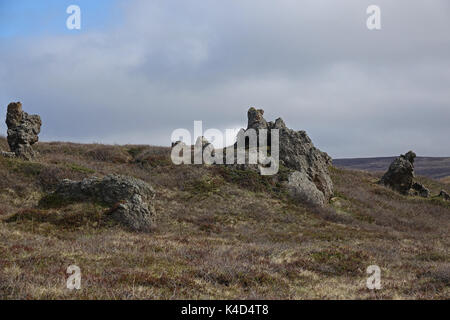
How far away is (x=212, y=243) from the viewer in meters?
18.5

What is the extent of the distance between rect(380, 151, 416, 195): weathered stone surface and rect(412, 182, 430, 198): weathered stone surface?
1.50 m

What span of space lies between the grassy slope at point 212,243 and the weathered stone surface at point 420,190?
8.90 meters

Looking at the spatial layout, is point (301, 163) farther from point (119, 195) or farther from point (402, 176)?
point (119, 195)

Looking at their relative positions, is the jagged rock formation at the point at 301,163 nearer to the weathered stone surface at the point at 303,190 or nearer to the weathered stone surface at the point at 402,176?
Answer: the weathered stone surface at the point at 303,190

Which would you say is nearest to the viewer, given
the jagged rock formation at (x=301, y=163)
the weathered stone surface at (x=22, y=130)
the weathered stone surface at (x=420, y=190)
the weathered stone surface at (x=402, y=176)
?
the weathered stone surface at (x=22, y=130)

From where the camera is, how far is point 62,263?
11234 millimetres

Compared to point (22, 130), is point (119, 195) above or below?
below

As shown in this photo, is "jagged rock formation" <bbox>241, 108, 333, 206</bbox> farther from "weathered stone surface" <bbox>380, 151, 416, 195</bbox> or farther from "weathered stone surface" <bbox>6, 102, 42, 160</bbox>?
"weathered stone surface" <bbox>6, 102, 42, 160</bbox>

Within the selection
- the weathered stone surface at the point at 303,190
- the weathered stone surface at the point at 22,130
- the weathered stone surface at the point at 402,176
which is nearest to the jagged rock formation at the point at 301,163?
the weathered stone surface at the point at 303,190

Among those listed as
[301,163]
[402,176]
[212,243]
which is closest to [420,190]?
[402,176]

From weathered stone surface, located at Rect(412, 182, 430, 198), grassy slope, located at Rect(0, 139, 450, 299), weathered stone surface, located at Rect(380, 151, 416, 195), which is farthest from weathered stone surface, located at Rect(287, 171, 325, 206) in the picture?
weathered stone surface, located at Rect(412, 182, 430, 198)

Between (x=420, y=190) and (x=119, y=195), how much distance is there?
149 feet

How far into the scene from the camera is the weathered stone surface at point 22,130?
111ft

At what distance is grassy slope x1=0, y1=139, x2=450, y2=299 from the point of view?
10.1m
